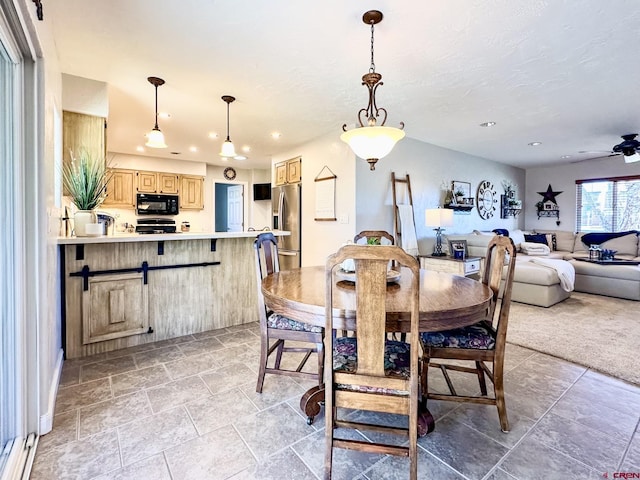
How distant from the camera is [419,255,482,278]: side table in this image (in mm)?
4484

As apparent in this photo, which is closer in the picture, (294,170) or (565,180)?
(294,170)

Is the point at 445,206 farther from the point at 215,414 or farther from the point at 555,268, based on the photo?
the point at 215,414

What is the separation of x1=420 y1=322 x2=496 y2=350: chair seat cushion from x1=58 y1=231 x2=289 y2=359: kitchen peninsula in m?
2.23

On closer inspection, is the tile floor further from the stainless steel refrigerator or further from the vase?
the stainless steel refrigerator

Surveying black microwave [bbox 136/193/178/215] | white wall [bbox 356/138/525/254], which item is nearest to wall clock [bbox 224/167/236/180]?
black microwave [bbox 136/193/178/215]

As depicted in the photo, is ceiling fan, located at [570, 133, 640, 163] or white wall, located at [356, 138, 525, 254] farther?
ceiling fan, located at [570, 133, 640, 163]

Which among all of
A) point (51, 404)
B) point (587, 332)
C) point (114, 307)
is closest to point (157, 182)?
point (114, 307)

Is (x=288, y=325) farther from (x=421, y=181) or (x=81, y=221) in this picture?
(x=421, y=181)

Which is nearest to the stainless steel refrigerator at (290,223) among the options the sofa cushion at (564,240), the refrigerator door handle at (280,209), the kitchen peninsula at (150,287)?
the refrigerator door handle at (280,209)

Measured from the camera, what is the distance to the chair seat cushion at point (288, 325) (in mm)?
1893

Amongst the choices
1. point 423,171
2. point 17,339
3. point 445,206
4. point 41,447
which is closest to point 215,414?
point 41,447

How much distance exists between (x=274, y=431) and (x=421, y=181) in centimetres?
424

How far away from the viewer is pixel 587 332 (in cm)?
323

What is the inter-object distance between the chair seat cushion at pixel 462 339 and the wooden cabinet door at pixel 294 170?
155 inches
